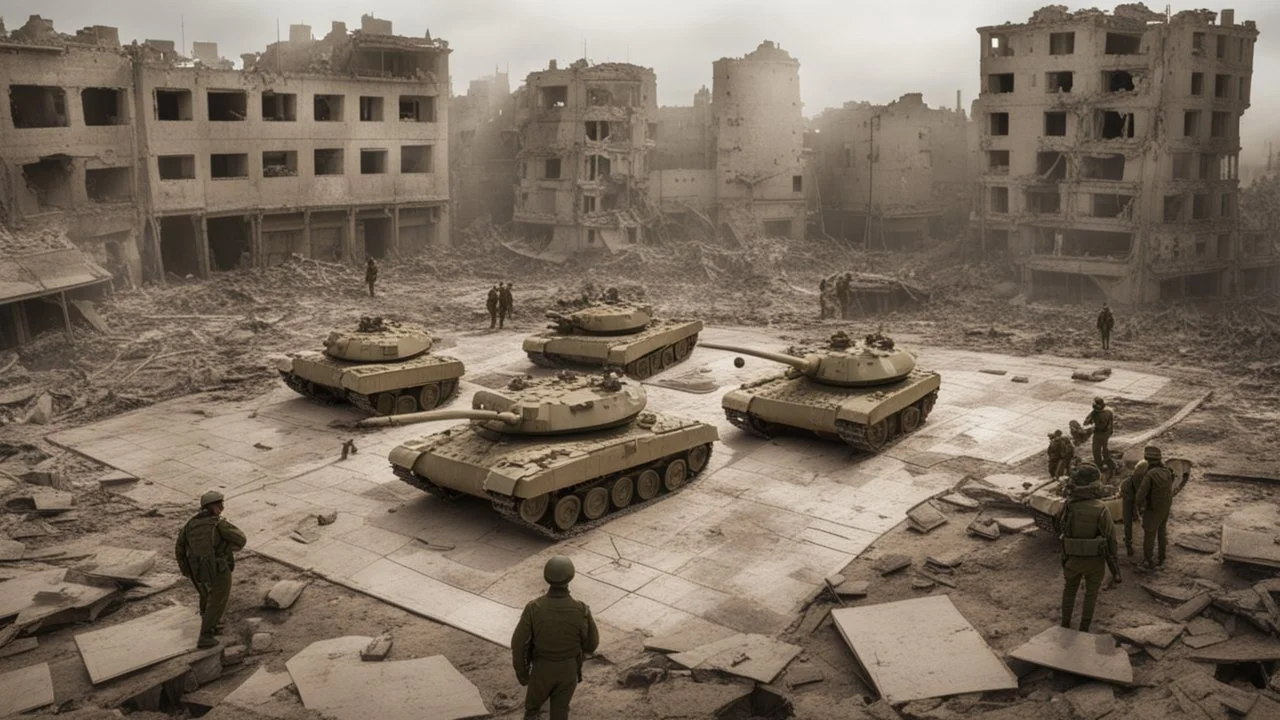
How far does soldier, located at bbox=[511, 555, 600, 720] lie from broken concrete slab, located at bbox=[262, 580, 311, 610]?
4604 millimetres

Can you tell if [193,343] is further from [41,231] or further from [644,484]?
[644,484]

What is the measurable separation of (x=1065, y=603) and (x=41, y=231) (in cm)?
2880

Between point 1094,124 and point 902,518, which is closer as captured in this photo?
point 902,518

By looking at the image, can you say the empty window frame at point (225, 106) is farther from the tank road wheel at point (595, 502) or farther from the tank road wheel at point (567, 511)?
the tank road wheel at point (567, 511)

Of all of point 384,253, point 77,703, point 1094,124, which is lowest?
point 77,703

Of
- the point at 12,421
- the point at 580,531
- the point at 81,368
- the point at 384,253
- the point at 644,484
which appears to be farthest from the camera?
the point at 384,253

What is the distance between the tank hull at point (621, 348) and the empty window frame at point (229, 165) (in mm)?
19738

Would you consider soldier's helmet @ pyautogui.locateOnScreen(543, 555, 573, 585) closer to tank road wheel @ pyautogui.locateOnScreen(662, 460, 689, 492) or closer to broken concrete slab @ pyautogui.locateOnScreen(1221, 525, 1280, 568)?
tank road wheel @ pyautogui.locateOnScreen(662, 460, 689, 492)

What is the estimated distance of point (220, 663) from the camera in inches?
433

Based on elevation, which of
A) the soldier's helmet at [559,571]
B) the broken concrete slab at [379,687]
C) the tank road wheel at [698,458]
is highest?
the soldier's helmet at [559,571]

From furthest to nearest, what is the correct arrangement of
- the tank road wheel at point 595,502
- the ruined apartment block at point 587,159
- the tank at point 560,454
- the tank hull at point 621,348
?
the ruined apartment block at point 587,159, the tank hull at point 621,348, the tank road wheel at point 595,502, the tank at point 560,454

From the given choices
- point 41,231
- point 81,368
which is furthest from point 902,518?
A: point 41,231

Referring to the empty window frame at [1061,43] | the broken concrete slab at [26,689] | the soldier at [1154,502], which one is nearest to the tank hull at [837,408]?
the soldier at [1154,502]

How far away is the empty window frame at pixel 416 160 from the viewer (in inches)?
1831
